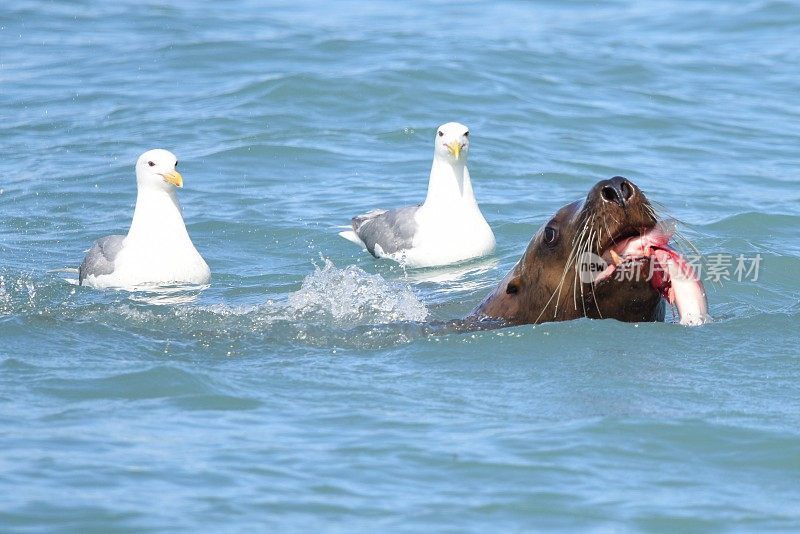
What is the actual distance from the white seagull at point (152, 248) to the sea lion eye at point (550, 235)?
3.62 meters

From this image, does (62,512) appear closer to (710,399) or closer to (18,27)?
(710,399)

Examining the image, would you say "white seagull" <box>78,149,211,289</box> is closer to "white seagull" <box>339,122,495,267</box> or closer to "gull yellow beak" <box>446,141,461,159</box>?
"white seagull" <box>339,122,495,267</box>

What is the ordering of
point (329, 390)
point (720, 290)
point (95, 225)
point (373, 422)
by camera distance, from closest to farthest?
point (373, 422)
point (329, 390)
point (720, 290)
point (95, 225)

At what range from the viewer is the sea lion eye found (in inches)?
253

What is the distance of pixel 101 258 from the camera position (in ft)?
31.4

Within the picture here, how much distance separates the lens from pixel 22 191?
12062 mm

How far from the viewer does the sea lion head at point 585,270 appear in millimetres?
5898

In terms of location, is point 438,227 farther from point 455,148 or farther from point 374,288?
point 374,288

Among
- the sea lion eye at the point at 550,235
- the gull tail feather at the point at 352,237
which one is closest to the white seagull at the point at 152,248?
the gull tail feather at the point at 352,237

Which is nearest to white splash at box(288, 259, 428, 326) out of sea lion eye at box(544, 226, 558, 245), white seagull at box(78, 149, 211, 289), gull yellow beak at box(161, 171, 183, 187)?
sea lion eye at box(544, 226, 558, 245)

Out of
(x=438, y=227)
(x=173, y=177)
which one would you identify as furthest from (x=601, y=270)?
(x=173, y=177)

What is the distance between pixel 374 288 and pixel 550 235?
1.80 meters

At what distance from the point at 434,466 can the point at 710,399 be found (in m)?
1.34

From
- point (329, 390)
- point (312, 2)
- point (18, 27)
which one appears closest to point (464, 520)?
point (329, 390)
